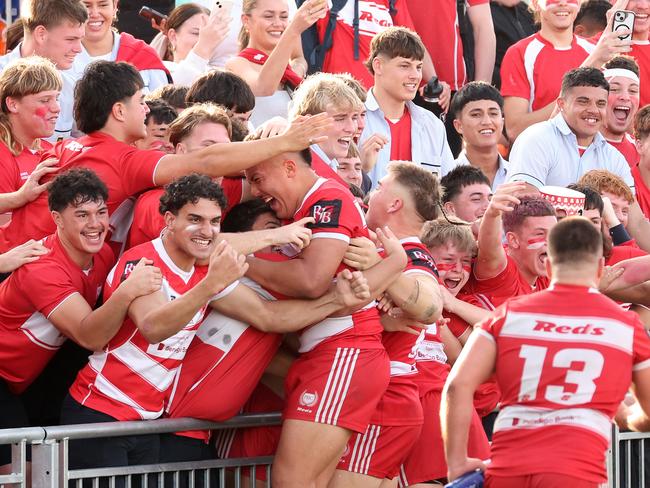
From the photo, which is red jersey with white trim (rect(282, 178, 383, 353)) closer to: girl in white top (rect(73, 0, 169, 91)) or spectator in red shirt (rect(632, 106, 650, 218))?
girl in white top (rect(73, 0, 169, 91))

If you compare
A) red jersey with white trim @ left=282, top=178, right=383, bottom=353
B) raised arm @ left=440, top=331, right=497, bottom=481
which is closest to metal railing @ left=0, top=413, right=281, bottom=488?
red jersey with white trim @ left=282, top=178, right=383, bottom=353

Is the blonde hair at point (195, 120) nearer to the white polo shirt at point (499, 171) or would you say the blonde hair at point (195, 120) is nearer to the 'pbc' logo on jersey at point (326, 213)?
the 'pbc' logo on jersey at point (326, 213)

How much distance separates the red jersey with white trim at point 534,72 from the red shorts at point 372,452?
479 cm

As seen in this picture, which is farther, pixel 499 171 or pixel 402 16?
pixel 402 16

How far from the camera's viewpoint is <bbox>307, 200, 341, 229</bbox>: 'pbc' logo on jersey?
5848 millimetres

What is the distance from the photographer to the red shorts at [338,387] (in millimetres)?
5848

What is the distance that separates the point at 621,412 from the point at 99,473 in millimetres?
2362

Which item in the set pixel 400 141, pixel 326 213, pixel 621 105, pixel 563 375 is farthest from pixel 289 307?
pixel 621 105

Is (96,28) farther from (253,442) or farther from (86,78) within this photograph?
(253,442)

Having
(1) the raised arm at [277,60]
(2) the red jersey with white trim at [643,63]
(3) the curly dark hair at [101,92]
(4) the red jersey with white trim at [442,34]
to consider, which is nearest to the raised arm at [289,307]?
(3) the curly dark hair at [101,92]

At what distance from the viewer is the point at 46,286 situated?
5867 mm

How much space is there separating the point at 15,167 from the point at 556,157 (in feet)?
13.2

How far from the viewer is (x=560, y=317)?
504 cm

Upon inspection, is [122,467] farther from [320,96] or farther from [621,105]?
[621,105]
